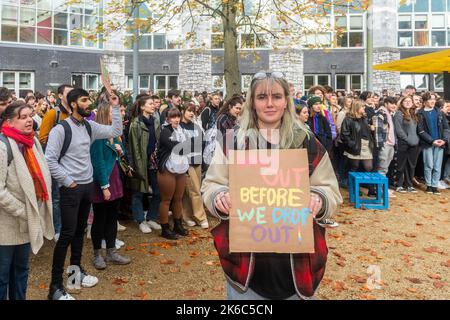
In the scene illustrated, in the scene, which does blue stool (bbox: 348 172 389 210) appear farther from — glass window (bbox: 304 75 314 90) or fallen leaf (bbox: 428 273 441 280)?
glass window (bbox: 304 75 314 90)

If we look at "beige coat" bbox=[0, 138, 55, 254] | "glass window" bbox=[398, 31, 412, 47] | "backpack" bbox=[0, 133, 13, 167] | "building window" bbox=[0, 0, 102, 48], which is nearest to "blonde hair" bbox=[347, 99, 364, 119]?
"beige coat" bbox=[0, 138, 55, 254]

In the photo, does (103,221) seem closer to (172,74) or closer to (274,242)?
(274,242)

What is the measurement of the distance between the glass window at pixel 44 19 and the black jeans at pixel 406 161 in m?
25.4

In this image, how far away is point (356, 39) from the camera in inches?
1140

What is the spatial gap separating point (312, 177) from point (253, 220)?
450mm

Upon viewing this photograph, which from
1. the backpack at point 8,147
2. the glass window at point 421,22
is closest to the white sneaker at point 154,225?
the backpack at point 8,147

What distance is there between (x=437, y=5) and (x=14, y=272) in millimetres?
32111

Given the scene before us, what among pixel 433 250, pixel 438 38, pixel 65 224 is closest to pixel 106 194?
pixel 65 224

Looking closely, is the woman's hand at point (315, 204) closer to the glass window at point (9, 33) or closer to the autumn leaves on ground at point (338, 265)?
the autumn leaves on ground at point (338, 265)

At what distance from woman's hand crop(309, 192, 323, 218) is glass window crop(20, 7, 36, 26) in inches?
1150

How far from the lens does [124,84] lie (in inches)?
1204

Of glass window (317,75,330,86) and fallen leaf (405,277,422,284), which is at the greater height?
glass window (317,75,330,86)

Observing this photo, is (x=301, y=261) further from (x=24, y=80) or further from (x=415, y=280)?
(x=24, y=80)

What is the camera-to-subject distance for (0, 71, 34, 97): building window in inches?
1040
